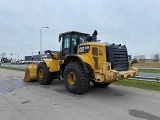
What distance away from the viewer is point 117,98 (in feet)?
27.2

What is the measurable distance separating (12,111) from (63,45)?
5.33 meters

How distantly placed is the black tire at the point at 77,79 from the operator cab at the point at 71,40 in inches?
54.4

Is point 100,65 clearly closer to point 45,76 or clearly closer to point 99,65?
point 99,65

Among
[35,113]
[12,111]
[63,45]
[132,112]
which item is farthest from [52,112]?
[63,45]

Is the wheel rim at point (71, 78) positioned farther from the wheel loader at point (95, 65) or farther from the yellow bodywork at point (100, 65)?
the yellow bodywork at point (100, 65)

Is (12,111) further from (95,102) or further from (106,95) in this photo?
(106,95)

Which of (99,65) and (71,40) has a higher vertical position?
(71,40)

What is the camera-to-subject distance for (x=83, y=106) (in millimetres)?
7145

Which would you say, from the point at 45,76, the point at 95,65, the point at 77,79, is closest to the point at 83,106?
the point at 77,79

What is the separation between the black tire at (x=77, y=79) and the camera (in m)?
8.66

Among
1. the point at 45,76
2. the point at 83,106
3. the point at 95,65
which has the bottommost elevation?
the point at 83,106

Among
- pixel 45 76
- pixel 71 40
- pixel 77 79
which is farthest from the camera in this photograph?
pixel 45 76

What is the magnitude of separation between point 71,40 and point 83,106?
4.41 meters

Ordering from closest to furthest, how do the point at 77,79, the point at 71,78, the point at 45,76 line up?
the point at 77,79 → the point at 71,78 → the point at 45,76
